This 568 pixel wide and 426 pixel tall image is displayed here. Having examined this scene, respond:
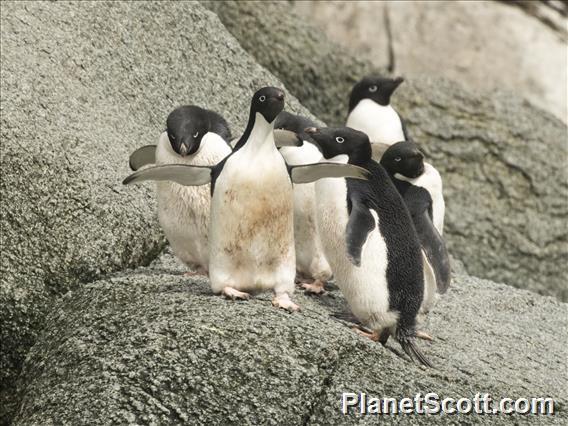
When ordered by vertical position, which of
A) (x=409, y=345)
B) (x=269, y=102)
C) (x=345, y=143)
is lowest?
(x=409, y=345)

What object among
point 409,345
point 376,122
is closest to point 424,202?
point 409,345

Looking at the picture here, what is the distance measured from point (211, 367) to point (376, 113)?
3160 millimetres

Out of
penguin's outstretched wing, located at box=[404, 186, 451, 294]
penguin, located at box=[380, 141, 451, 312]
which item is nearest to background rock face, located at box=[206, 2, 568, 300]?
penguin, located at box=[380, 141, 451, 312]

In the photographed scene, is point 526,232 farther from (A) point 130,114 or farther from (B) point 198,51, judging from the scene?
(A) point 130,114

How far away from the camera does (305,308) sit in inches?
201

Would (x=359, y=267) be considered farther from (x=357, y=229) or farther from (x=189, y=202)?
(x=189, y=202)

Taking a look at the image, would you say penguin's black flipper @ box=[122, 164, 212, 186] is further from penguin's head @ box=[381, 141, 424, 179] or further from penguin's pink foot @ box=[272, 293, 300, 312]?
penguin's head @ box=[381, 141, 424, 179]

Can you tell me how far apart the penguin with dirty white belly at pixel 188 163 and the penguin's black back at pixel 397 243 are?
677 mm

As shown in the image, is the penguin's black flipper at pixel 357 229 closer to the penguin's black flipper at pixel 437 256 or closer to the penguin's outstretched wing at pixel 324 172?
the penguin's outstretched wing at pixel 324 172

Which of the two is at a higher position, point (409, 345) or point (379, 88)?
point (379, 88)

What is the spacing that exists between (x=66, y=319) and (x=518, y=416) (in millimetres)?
1791

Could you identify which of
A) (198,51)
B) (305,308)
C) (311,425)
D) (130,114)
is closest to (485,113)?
(198,51)

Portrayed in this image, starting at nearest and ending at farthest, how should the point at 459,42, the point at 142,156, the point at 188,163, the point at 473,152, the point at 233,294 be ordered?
the point at 233,294
the point at 188,163
the point at 142,156
the point at 473,152
the point at 459,42

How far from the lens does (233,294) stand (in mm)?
4852
